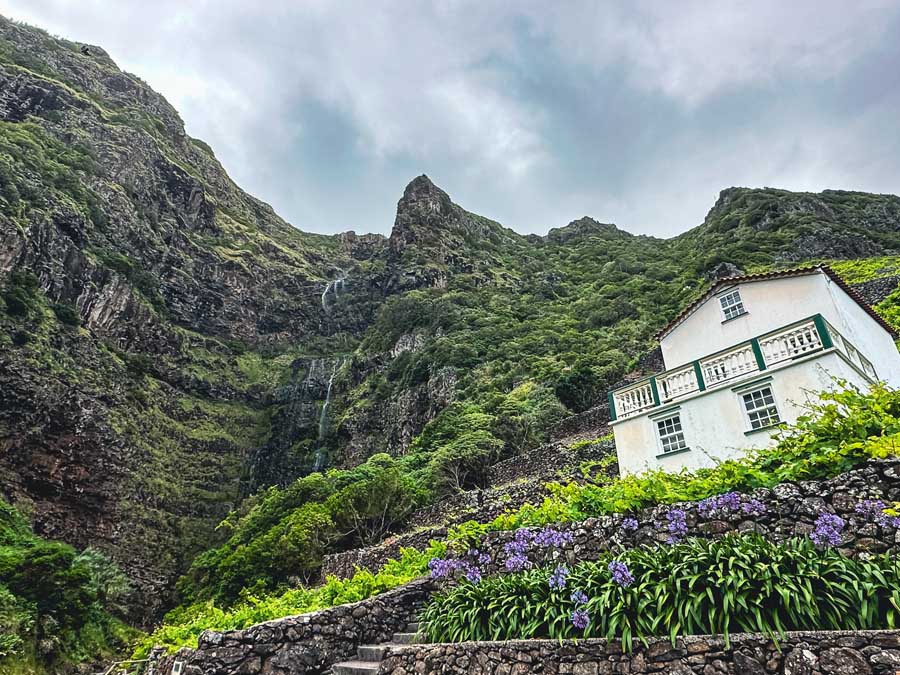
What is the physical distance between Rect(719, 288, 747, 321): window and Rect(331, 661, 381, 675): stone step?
14.3m

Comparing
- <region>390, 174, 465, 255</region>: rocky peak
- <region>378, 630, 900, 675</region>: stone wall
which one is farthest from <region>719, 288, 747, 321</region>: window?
<region>390, 174, 465, 255</region>: rocky peak

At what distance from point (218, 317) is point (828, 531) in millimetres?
73710

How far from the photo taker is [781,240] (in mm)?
43688

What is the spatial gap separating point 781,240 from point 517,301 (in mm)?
26203

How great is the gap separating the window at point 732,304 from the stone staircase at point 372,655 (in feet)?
44.4

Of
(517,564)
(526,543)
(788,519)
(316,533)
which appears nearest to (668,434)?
(526,543)

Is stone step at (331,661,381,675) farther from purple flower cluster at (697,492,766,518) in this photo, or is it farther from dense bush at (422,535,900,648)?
purple flower cluster at (697,492,766,518)

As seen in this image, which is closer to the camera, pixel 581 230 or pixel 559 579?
pixel 559 579

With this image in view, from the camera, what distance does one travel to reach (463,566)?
7121mm

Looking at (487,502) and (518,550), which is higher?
(487,502)

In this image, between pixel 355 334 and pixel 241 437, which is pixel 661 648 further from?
pixel 355 334

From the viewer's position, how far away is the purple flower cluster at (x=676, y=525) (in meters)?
5.23

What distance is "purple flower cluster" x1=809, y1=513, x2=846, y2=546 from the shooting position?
14.0 feet

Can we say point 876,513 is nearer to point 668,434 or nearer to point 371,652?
point 371,652
